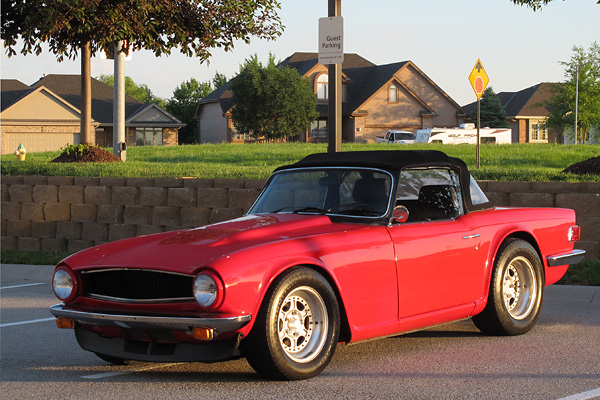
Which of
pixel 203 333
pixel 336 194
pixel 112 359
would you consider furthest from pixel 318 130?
pixel 203 333

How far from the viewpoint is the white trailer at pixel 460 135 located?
44.8 metres

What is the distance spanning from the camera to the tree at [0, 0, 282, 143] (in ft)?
46.5

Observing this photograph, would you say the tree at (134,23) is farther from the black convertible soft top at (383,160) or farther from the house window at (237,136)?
the house window at (237,136)

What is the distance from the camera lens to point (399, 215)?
21.3 feet

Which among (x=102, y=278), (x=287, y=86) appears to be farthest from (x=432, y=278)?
(x=287, y=86)

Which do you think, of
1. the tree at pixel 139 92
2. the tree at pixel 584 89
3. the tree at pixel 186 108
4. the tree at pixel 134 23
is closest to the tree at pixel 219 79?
the tree at pixel 186 108

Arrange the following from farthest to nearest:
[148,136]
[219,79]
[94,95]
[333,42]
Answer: [219,79] < [148,136] < [94,95] < [333,42]

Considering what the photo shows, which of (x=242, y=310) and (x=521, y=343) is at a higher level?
(x=242, y=310)

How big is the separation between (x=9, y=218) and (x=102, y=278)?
9527mm

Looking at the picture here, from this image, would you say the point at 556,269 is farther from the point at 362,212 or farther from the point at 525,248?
the point at 362,212

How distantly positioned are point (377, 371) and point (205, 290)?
61.2 inches

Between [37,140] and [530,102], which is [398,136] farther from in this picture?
[530,102]

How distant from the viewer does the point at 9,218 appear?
14695mm

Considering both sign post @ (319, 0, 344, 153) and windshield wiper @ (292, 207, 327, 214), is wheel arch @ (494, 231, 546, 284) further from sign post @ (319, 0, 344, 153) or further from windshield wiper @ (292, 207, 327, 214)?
sign post @ (319, 0, 344, 153)
